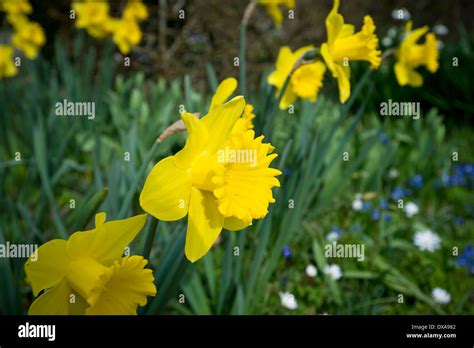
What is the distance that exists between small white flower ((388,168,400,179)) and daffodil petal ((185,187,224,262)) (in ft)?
5.03

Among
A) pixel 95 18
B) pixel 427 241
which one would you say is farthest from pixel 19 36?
pixel 427 241

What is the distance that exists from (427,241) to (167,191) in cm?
124

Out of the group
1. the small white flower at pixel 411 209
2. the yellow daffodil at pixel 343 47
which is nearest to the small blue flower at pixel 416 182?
the small white flower at pixel 411 209

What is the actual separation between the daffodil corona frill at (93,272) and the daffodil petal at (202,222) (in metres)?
0.07

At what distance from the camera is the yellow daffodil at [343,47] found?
3.34 feet

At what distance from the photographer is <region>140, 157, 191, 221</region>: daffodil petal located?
0.74m

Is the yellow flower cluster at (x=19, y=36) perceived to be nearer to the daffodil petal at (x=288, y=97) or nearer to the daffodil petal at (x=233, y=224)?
the daffodil petal at (x=288, y=97)

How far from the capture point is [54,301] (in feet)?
2.57

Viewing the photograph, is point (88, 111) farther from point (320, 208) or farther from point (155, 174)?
point (155, 174)

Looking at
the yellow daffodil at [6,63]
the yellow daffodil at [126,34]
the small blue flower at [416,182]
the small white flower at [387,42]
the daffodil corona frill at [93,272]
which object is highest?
the small white flower at [387,42]

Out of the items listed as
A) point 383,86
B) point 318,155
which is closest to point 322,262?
point 318,155

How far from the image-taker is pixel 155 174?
0.74 m

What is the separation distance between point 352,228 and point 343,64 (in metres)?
0.88

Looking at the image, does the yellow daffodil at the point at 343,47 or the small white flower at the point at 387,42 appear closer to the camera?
the yellow daffodil at the point at 343,47
